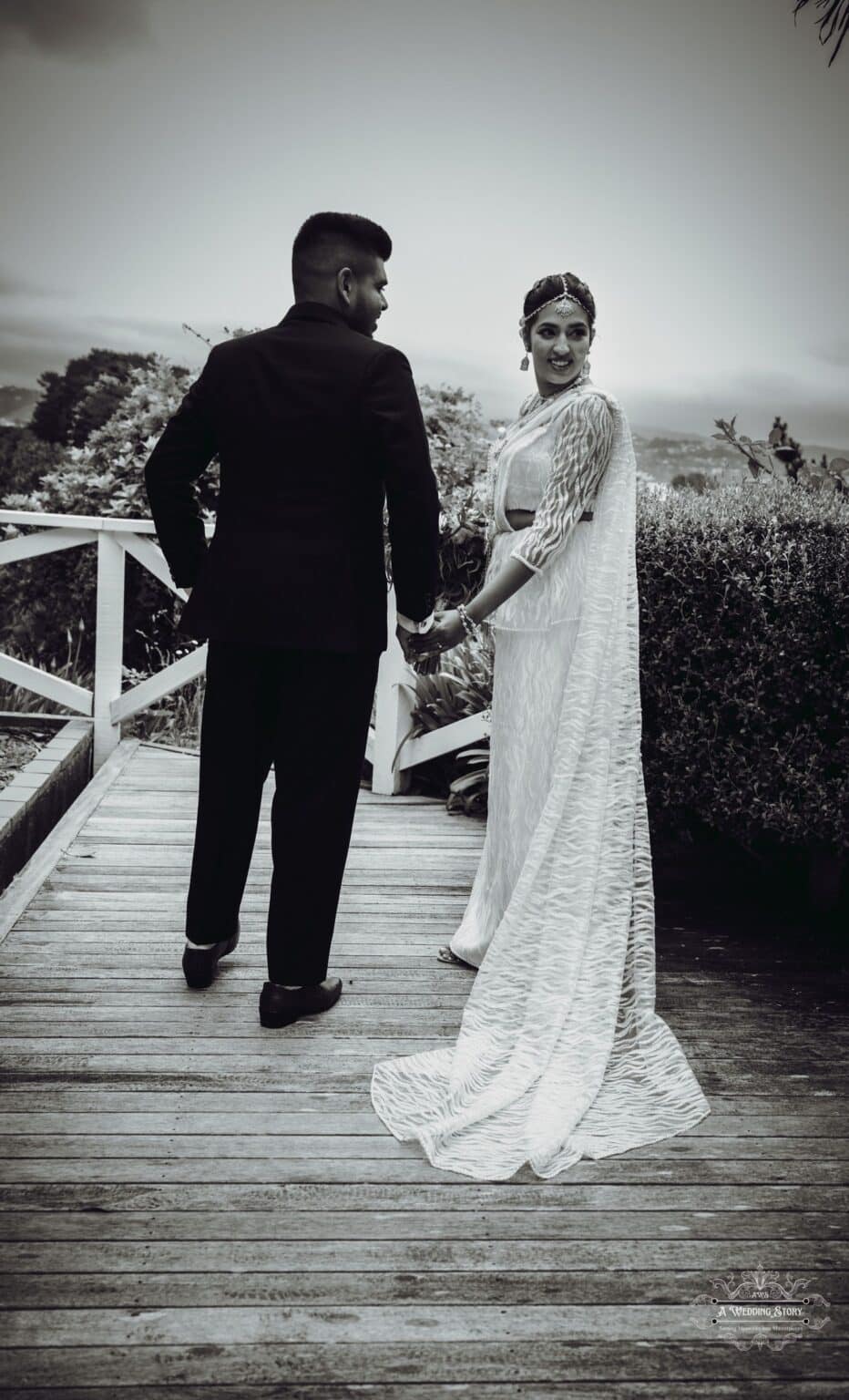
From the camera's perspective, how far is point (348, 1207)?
196cm

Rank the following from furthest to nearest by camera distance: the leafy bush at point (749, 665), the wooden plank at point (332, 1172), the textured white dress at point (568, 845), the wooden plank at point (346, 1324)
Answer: the leafy bush at point (749, 665) → the textured white dress at point (568, 845) → the wooden plank at point (332, 1172) → the wooden plank at point (346, 1324)

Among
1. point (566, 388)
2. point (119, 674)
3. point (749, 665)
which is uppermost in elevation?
point (566, 388)

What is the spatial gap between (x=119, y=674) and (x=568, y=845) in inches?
134

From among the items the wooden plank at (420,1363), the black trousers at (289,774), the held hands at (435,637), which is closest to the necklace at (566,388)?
the held hands at (435,637)

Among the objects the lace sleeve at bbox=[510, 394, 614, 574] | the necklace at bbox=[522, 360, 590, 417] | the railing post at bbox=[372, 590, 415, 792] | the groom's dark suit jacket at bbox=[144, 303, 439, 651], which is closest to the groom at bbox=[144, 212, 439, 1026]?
the groom's dark suit jacket at bbox=[144, 303, 439, 651]

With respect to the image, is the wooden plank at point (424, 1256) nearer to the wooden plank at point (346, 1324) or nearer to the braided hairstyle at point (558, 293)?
the wooden plank at point (346, 1324)

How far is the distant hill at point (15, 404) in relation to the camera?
9.38 metres

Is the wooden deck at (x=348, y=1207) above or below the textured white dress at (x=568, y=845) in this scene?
below

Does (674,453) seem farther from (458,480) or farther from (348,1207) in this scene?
(348,1207)

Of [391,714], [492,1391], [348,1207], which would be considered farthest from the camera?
[391,714]

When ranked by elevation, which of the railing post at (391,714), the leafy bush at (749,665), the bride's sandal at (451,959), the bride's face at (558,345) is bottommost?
the bride's sandal at (451,959)

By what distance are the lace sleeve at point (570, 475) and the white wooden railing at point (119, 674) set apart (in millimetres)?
2216

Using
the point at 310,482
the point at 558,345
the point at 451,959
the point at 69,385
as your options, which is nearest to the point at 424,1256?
the point at 451,959

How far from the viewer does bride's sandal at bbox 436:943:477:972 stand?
313 cm
